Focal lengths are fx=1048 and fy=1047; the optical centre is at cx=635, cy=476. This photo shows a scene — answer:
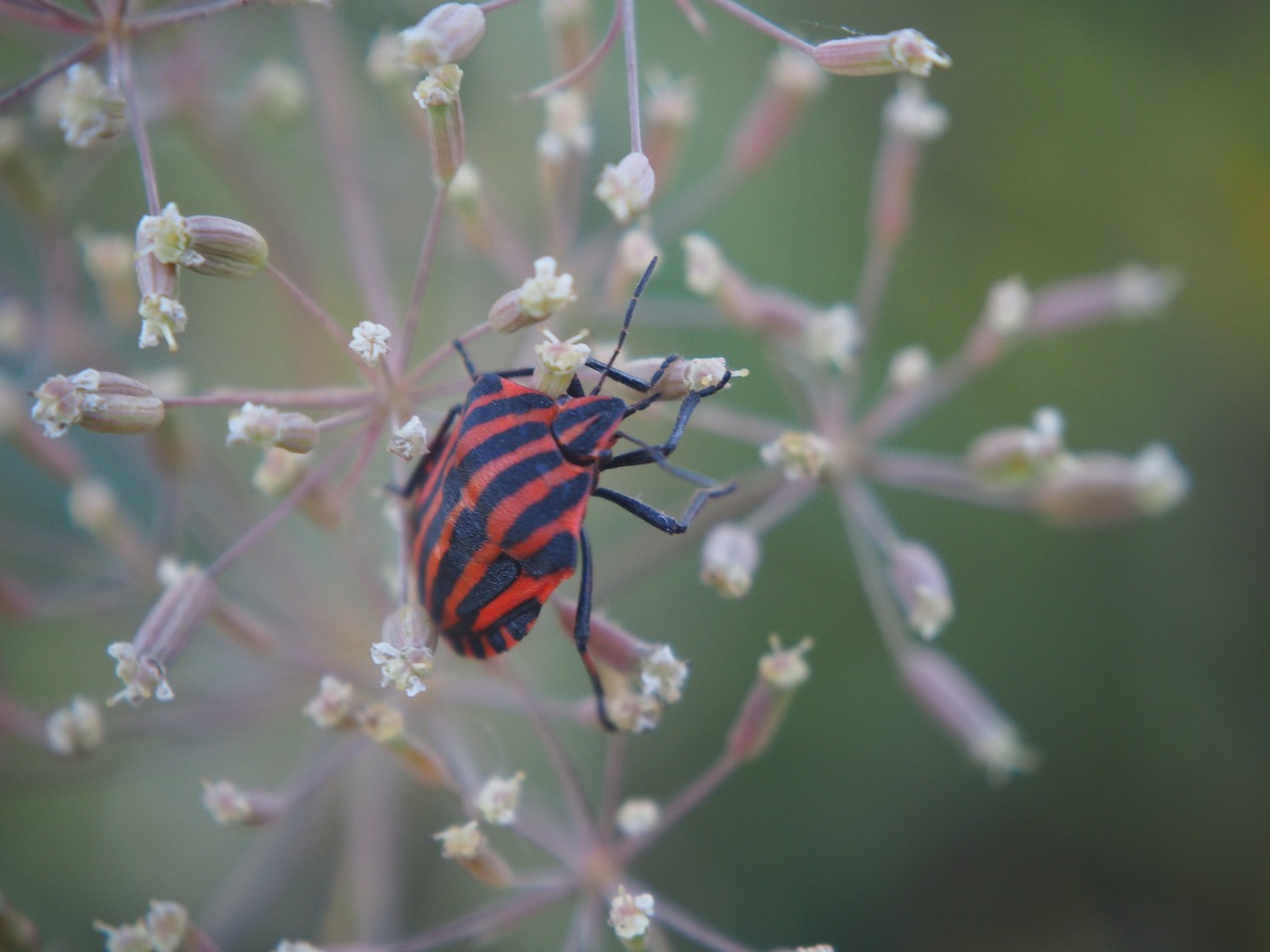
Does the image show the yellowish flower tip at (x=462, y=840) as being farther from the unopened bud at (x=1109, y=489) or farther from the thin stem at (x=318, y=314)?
the unopened bud at (x=1109, y=489)

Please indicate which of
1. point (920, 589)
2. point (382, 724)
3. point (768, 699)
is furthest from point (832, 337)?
point (382, 724)

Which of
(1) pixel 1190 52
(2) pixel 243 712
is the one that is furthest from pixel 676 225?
(2) pixel 243 712

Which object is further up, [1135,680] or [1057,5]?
[1057,5]

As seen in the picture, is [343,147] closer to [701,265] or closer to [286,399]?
[701,265]

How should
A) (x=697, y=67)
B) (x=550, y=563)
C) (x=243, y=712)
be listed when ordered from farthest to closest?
(x=697, y=67) < (x=243, y=712) < (x=550, y=563)

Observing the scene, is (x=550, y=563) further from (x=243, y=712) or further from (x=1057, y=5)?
(x=1057, y=5)

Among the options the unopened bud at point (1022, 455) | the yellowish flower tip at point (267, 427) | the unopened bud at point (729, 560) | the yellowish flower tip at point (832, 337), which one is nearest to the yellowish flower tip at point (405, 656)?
the yellowish flower tip at point (267, 427)
